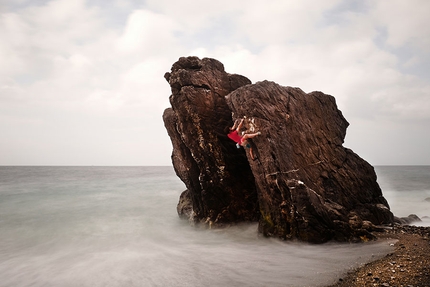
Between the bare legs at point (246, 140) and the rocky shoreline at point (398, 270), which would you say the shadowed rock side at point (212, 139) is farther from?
the rocky shoreline at point (398, 270)

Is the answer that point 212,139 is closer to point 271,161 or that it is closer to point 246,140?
point 246,140

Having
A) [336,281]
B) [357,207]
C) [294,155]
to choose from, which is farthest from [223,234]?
[336,281]

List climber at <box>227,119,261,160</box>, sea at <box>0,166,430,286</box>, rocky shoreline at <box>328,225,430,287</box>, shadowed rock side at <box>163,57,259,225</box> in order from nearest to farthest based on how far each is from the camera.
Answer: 1. rocky shoreline at <box>328,225,430,287</box>
2. sea at <box>0,166,430,286</box>
3. climber at <box>227,119,261,160</box>
4. shadowed rock side at <box>163,57,259,225</box>

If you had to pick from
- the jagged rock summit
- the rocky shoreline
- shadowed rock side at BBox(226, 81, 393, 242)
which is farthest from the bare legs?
the rocky shoreline

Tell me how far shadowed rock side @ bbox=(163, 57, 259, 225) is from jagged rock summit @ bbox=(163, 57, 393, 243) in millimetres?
62

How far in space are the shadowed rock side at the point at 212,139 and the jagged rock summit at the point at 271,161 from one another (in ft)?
0.20

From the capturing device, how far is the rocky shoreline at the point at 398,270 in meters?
6.91

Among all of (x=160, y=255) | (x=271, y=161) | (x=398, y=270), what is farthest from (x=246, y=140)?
(x=398, y=270)

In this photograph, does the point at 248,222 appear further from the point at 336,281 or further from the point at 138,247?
the point at 336,281

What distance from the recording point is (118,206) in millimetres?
28469

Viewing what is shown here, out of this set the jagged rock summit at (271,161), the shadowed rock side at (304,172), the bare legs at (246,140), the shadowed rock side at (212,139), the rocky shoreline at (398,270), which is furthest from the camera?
the shadowed rock side at (212,139)

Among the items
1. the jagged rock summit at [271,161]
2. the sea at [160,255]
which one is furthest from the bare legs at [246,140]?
the sea at [160,255]

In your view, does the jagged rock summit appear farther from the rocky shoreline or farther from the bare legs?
the rocky shoreline

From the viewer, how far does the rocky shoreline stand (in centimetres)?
691
